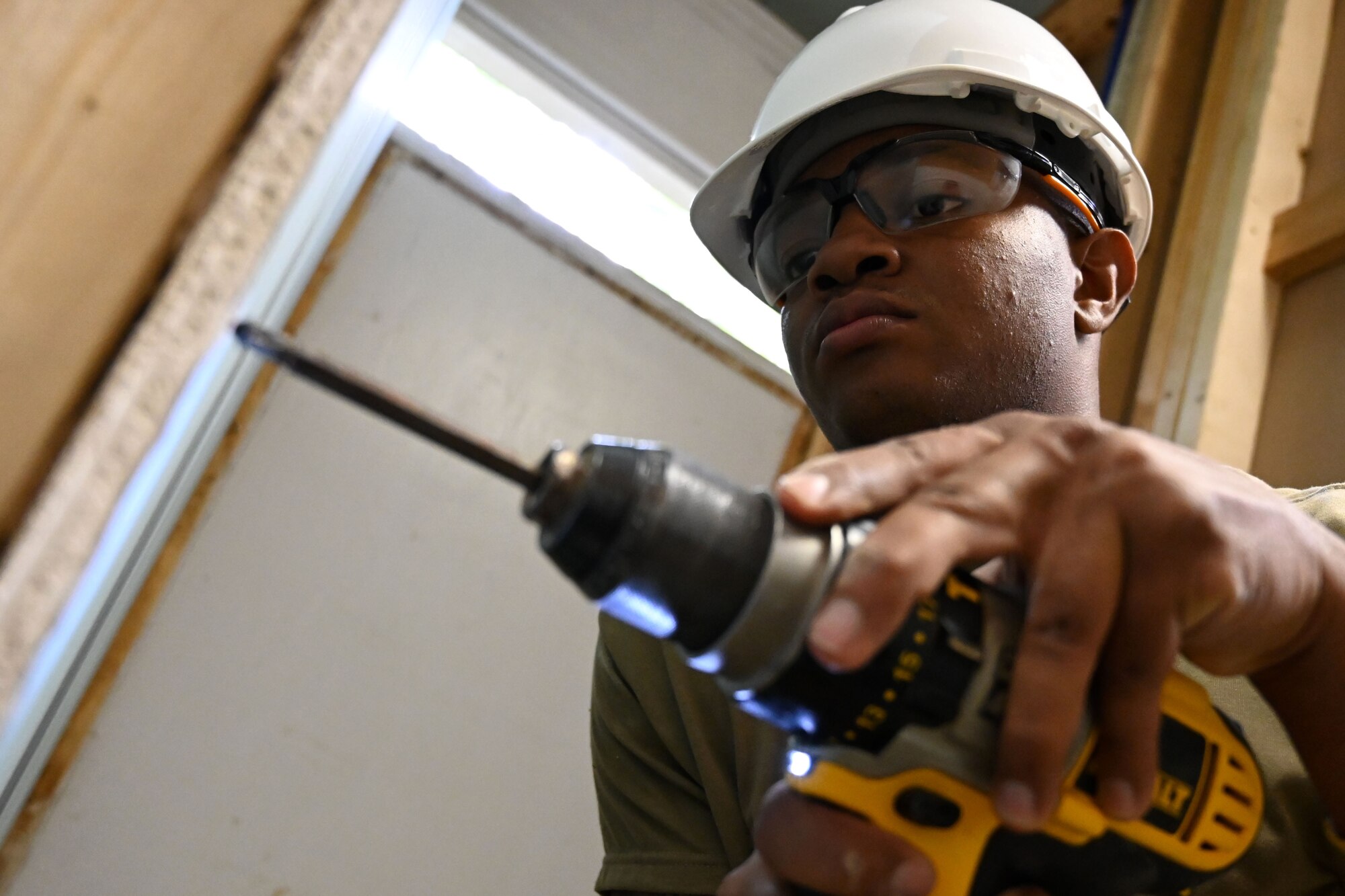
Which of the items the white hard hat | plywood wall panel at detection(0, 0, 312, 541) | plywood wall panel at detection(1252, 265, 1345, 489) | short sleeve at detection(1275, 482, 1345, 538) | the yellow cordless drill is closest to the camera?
plywood wall panel at detection(0, 0, 312, 541)

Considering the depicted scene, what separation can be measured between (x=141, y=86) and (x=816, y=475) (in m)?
0.38

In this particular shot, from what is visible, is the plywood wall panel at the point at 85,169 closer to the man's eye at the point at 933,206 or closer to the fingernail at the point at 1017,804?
the fingernail at the point at 1017,804

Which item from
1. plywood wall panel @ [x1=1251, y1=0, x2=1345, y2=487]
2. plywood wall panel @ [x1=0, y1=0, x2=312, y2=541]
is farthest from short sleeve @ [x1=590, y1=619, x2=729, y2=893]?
plywood wall panel @ [x1=1251, y1=0, x2=1345, y2=487]

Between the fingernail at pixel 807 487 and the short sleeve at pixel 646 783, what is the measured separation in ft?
2.04

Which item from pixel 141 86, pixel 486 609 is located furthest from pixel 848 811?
pixel 486 609

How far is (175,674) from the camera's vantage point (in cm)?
162

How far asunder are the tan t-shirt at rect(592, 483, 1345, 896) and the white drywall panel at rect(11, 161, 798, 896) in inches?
27.6

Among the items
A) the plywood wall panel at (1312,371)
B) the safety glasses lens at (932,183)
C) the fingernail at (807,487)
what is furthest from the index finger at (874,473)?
the plywood wall panel at (1312,371)

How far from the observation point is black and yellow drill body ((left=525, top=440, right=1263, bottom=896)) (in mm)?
471

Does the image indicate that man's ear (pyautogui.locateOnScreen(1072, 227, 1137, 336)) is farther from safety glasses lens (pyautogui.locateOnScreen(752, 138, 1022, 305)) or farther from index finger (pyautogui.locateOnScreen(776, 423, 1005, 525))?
index finger (pyautogui.locateOnScreen(776, 423, 1005, 525))

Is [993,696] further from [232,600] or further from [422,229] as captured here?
[422,229]

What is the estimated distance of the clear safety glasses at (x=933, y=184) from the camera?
107cm

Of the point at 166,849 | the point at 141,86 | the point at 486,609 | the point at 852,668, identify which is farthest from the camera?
the point at 486,609

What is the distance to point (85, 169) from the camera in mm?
345
